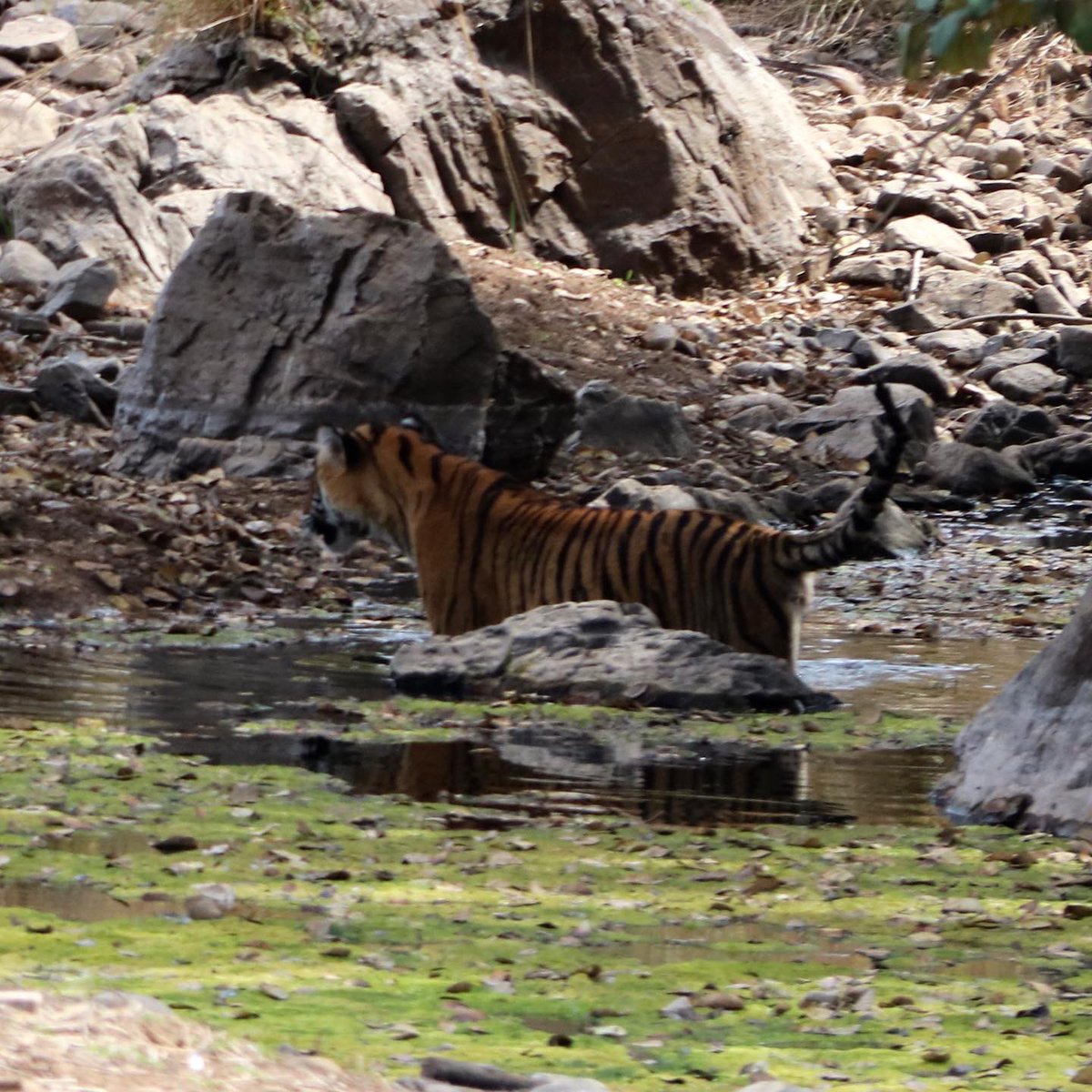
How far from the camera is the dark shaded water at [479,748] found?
17.1 feet

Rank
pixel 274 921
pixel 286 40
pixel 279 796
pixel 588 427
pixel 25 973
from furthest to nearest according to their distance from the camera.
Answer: pixel 286 40 → pixel 588 427 → pixel 279 796 → pixel 274 921 → pixel 25 973

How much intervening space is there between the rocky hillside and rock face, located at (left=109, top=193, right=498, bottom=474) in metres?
0.02

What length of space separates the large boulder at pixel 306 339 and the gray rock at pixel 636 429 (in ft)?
4.72

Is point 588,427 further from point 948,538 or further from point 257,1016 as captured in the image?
point 257,1016

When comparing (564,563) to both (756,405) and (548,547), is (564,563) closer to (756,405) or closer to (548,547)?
(548,547)

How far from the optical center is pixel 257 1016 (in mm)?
2920

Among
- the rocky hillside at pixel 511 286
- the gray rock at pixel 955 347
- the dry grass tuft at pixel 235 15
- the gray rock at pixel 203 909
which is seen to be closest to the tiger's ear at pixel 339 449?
the rocky hillside at pixel 511 286

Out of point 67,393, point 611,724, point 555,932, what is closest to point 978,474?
point 67,393

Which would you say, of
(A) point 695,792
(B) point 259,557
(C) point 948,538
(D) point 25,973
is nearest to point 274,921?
(D) point 25,973

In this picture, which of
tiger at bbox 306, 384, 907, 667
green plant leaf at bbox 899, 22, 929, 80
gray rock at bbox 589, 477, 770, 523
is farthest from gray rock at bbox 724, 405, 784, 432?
green plant leaf at bbox 899, 22, 929, 80

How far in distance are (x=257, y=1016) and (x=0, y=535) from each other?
611 cm

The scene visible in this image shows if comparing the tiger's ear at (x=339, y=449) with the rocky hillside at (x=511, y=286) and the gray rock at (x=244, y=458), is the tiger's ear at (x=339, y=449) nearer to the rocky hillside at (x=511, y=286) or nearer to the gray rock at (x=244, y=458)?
the rocky hillside at (x=511, y=286)

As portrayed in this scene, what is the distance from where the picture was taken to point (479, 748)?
586 cm

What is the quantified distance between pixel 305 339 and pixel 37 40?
27.9 ft
